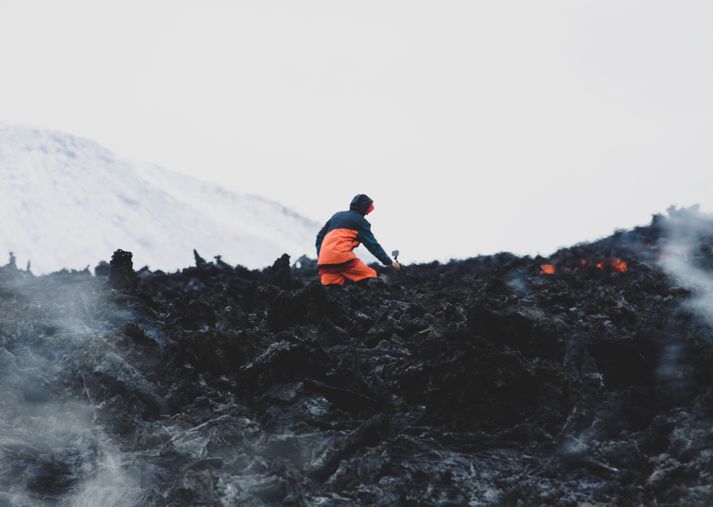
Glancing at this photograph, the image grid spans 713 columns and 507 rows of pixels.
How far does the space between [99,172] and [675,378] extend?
35.0 m

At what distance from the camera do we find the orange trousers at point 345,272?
8820 mm

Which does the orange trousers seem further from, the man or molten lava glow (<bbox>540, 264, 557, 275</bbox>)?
molten lava glow (<bbox>540, 264, 557, 275</bbox>)

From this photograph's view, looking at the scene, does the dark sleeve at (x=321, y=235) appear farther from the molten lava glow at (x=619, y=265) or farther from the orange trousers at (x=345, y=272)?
the molten lava glow at (x=619, y=265)

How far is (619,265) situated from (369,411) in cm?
708

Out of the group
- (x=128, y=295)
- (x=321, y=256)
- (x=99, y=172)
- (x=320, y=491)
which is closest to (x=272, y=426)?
(x=320, y=491)

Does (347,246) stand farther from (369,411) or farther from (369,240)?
(369,411)

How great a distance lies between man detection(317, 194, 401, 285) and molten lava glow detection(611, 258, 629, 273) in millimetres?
3274

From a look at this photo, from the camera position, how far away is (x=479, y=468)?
10.6 feet

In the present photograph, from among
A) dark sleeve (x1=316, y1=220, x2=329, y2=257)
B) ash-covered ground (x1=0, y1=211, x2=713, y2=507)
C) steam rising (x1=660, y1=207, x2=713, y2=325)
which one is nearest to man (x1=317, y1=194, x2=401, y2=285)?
dark sleeve (x1=316, y1=220, x2=329, y2=257)

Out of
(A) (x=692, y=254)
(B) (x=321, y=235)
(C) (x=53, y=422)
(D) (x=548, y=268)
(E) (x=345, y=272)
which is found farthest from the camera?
(D) (x=548, y=268)

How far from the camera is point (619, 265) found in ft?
32.3

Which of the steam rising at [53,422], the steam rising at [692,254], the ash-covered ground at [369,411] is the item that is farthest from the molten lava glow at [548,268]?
the steam rising at [53,422]

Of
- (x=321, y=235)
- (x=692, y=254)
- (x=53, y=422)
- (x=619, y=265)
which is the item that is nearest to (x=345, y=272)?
(x=321, y=235)

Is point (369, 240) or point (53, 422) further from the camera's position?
point (369, 240)
